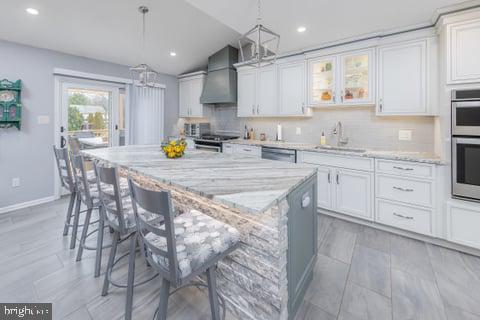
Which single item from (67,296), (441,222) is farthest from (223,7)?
(441,222)

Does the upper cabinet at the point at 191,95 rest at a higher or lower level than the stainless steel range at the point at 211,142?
higher

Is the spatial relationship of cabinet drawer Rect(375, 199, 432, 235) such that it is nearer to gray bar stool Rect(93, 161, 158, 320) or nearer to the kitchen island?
the kitchen island

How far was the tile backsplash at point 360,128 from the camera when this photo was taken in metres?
3.08

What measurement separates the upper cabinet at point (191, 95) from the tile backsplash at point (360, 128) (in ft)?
4.90

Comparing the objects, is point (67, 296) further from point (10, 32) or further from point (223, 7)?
point (10, 32)

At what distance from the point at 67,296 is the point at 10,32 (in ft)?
11.9

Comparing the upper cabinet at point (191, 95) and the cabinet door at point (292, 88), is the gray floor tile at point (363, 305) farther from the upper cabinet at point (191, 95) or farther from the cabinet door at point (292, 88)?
the upper cabinet at point (191, 95)

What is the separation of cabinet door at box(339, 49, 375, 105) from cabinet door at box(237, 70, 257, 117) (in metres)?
1.60

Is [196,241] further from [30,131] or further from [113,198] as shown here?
[30,131]

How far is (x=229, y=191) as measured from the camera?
1364 millimetres

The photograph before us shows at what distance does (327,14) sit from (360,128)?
63.8 inches

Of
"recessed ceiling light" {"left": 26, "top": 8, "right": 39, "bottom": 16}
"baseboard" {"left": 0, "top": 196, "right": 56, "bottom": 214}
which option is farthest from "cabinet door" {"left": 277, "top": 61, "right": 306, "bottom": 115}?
"baseboard" {"left": 0, "top": 196, "right": 56, "bottom": 214}

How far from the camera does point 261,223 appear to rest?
1.41 meters

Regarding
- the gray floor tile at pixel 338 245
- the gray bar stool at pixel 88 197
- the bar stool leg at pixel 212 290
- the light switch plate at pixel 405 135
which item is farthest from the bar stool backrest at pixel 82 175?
the light switch plate at pixel 405 135
